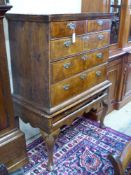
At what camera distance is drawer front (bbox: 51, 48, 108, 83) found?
160 cm

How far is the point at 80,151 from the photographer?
6.95 feet

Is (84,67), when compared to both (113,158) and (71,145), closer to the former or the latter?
(71,145)

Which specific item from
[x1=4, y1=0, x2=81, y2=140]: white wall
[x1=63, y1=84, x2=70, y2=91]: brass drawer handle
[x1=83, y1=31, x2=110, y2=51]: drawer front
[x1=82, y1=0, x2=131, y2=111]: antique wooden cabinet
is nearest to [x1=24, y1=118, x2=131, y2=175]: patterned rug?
[x1=4, y1=0, x2=81, y2=140]: white wall

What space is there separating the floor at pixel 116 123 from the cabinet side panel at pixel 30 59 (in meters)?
0.61

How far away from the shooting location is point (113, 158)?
34.2 inches

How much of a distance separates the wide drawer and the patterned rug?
3.39ft

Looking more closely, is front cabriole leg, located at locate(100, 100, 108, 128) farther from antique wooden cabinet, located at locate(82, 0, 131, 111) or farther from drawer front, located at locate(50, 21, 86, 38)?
drawer front, located at locate(50, 21, 86, 38)

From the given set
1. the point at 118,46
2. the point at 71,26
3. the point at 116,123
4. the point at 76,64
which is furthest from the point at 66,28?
the point at 116,123

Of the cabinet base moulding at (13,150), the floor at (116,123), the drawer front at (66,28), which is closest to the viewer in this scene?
the drawer front at (66,28)

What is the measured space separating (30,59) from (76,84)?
48 centimetres

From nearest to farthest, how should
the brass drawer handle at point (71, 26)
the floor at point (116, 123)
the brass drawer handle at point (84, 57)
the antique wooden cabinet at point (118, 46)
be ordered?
1. the brass drawer handle at point (71, 26)
2. the brass drawer handle at point (84, 57)
3. the floor at point (116, 123)
4. the antique wooden cabinet at point (118, 46)

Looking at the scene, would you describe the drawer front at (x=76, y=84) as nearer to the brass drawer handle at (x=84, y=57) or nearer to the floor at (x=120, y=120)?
the brass drawer handle at (x=84, y=57)

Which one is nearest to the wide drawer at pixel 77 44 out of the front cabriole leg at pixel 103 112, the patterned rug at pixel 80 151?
the front cabriole leg at pixel 103 112

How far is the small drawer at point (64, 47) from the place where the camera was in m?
1.52
